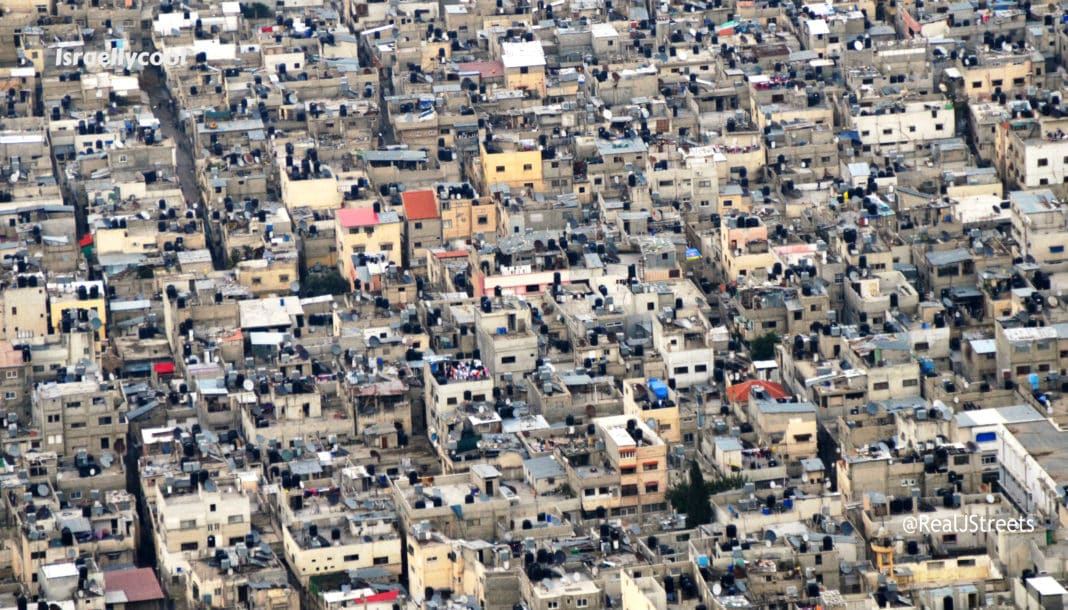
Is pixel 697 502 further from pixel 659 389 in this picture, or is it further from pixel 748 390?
pixel 748 390

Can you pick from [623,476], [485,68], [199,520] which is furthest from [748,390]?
[485,68]

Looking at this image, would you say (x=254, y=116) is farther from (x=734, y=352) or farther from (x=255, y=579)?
(x=255, y=579)

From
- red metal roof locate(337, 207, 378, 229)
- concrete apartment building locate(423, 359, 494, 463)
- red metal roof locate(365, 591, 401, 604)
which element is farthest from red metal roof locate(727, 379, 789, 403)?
red metal roof locate(337, 207, 378, 229)

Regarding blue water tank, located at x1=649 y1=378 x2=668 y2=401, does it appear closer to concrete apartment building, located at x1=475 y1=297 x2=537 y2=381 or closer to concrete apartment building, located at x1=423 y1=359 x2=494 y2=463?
concrete apartment building, located at x1=423 y1=359 x2=494 y2=463

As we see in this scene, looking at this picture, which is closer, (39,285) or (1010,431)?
(1010,431)

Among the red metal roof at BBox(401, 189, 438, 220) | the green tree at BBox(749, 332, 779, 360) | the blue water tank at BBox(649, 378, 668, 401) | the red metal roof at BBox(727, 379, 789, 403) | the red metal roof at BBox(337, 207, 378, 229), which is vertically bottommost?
the green tree at BBox(749, 332, 779, 360)

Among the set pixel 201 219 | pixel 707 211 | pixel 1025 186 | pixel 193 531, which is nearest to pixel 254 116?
pixel 201 219

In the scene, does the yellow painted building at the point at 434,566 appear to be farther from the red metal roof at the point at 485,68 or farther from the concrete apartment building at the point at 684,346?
the red metal roof at the point at 485,68
